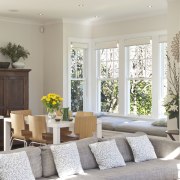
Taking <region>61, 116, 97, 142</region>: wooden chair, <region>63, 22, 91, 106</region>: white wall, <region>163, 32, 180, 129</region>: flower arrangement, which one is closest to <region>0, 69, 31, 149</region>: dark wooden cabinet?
<region>63, 22, 91, 106</region>: white wall

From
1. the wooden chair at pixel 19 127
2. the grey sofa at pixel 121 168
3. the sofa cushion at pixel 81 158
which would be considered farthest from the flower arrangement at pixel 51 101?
the sofa cushion at pixel 81 158

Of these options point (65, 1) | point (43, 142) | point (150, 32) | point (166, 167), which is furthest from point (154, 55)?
point (166, 167)

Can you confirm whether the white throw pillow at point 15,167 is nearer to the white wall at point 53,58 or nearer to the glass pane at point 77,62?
the white wall at point 53,58

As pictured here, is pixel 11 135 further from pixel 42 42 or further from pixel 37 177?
pixel 37 177

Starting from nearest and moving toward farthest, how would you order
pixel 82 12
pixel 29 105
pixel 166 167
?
pixel 166 167
pixel 82 12
pixel 29 105

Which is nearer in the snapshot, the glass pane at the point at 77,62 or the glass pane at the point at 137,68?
the glass pane at the point at 137,68

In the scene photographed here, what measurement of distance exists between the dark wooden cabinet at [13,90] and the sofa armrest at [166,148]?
13.9 feet

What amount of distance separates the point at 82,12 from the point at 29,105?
2.75 metres

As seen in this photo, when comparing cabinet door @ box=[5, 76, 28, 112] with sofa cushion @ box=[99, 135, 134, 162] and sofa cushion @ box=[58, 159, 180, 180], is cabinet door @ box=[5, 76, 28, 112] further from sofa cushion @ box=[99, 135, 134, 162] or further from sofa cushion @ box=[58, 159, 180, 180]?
sofa cushion @ box=[58, 159, 180, 180]

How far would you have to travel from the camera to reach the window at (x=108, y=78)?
9680 mm

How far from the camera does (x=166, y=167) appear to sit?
4.94 meters

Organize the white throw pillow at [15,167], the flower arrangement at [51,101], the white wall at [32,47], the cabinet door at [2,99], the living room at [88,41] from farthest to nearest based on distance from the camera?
the white wall at [32,47]
the cabinet door at [2,99]
the living room at [88,41]
the flower arrangement at [51,101]
the white throw pillow at [15,167]

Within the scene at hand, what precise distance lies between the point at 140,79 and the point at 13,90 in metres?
2.91

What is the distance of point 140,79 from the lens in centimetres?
912
